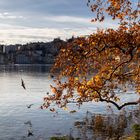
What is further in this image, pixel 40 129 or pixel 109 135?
pixel 40 129

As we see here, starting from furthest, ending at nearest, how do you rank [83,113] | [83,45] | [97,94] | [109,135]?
1. [83,113]
2. [109,135]
3. [97,94]
4. [83,45]

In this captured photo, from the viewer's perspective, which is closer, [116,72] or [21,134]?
[116,72]

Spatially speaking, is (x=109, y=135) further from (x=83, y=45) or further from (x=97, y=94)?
(x=83, y=45)

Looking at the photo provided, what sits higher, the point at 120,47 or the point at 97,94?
the point at 120,47

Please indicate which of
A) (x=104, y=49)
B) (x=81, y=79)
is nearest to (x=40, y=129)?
(x=81, y=79)

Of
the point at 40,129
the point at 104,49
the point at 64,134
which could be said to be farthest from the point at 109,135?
the point at 104,49

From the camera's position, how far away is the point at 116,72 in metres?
19.5

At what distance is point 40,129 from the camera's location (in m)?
39.7

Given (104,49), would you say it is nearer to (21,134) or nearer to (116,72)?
(116,72)

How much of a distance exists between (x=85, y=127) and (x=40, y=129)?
4.71 m

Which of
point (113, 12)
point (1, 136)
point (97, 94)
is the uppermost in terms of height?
point (113, 12)

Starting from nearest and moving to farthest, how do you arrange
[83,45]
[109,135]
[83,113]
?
[83,45] < [109,135] < [83,113]

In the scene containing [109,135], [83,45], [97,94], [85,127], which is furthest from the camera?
[85,127]

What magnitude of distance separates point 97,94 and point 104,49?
8.42 ft
